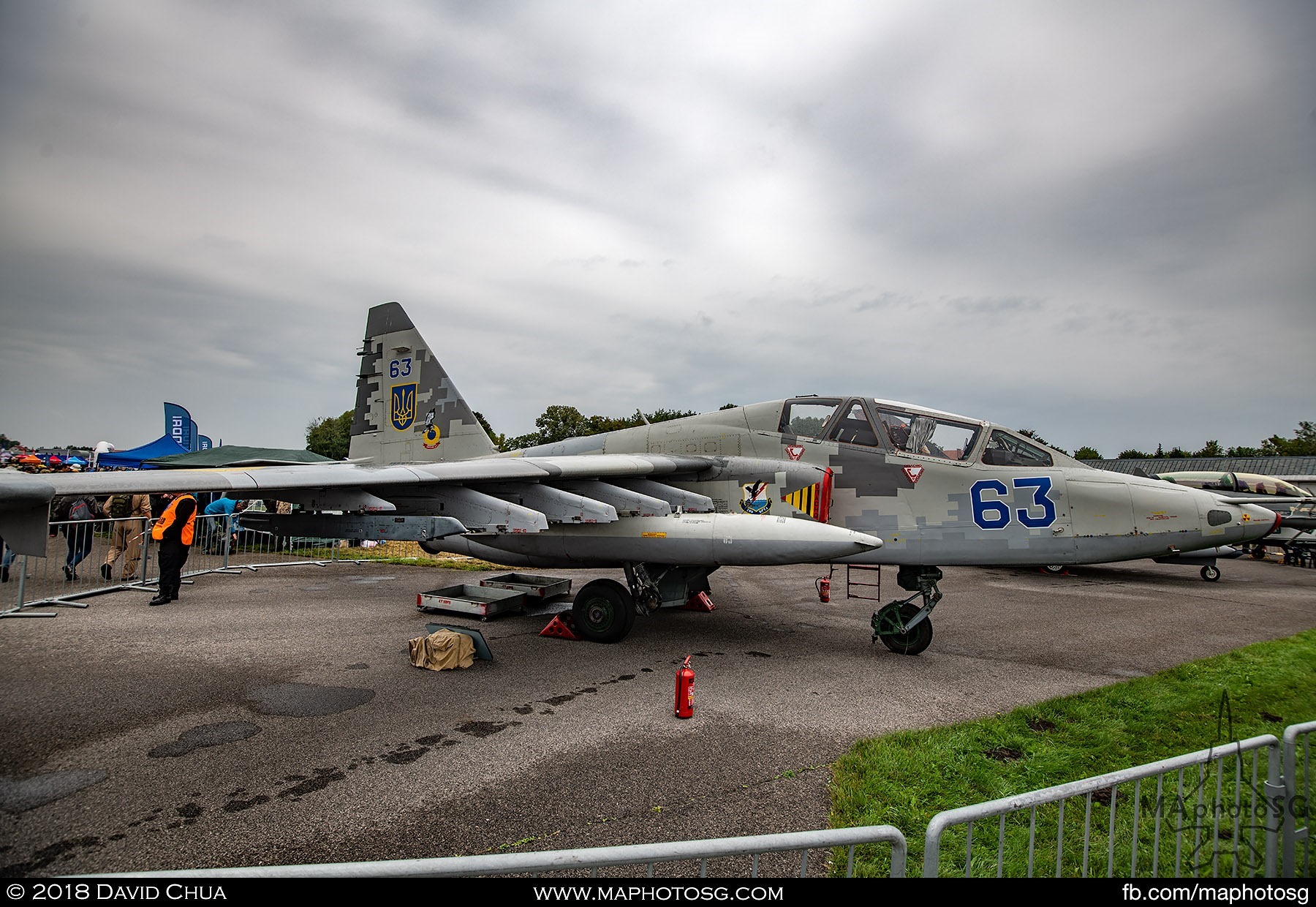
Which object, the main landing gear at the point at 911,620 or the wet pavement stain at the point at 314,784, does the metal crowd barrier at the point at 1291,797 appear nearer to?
the main landing gear at the point at 911,620

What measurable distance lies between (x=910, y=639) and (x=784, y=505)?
2.22 meters

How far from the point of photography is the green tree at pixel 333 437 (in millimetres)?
49156

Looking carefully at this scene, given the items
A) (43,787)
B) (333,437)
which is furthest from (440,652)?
(333,437)

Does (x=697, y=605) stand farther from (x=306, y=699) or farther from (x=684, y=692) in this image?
(x=306, y=699)

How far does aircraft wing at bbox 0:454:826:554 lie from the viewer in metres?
4.00

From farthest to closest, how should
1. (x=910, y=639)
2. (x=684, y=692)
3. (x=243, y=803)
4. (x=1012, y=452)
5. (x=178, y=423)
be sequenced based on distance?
(x=178, y=423) < (x=910, y=639) < (x=1012, y=452) < (x=684, y=692) < (x=243, y=803)

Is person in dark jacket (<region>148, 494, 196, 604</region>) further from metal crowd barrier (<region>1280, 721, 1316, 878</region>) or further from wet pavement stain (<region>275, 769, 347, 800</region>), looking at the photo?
metal crowd barrier (<region>1280, 721, 1316, 878</region>)

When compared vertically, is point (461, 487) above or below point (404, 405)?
below

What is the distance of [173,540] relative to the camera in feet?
32.6

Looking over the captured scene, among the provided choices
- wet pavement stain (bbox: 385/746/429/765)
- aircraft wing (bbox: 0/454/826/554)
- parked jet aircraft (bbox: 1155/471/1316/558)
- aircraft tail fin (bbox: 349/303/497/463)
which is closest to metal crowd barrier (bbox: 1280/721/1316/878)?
wet pavement stain (bbox: 385/746/429/765)

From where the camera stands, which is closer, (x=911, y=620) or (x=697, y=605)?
(x=911, y=620)

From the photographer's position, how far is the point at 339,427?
52.5 m

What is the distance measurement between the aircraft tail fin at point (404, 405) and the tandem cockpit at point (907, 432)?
5466 millimetres
